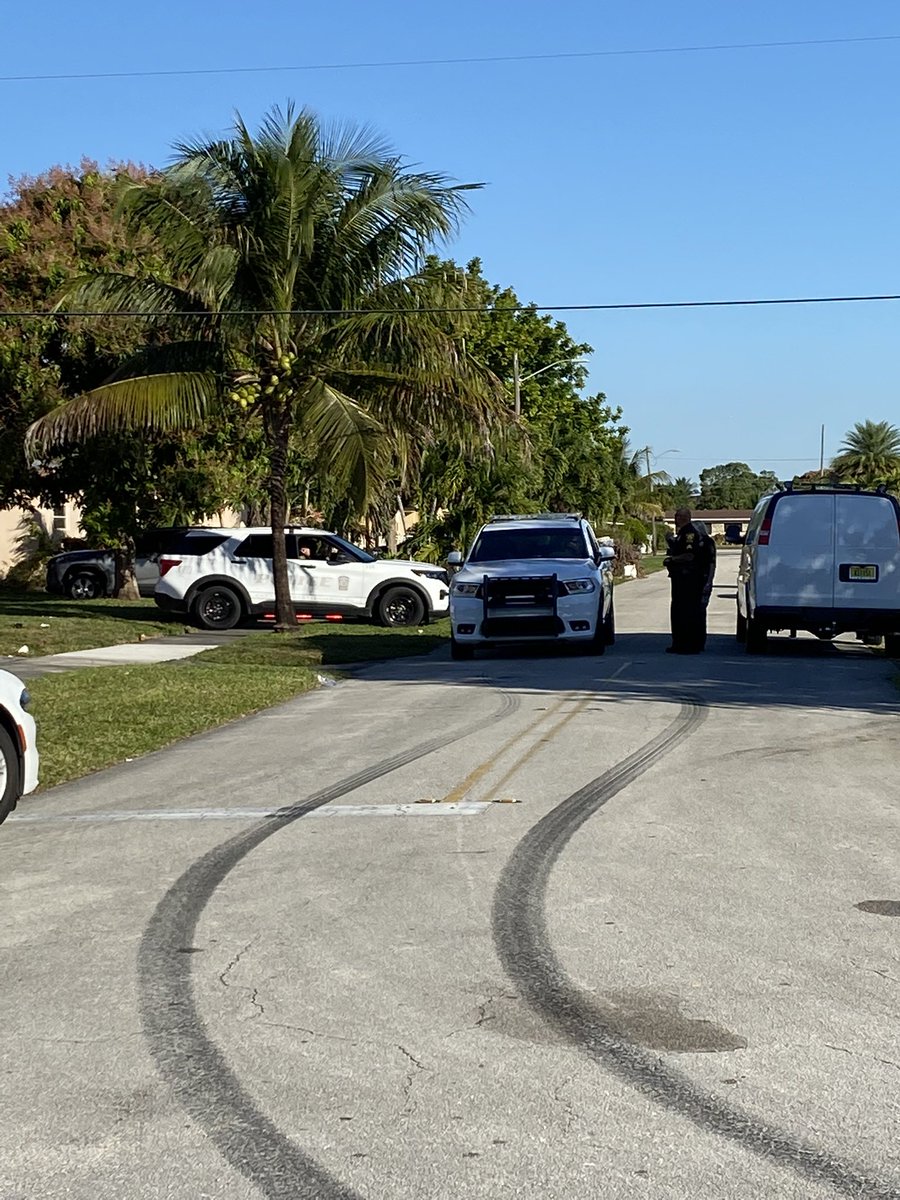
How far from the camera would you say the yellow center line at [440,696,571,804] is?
10148mm

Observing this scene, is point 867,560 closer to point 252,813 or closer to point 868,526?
point 868,526

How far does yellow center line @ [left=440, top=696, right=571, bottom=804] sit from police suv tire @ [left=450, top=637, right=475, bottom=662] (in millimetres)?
5492

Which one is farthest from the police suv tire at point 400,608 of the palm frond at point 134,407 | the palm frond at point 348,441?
the palm frond at point 134,407

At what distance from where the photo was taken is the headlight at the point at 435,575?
27047mm

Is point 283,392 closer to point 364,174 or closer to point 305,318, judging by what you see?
point 305,318

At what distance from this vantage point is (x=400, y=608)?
89.0ft

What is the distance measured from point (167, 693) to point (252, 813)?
22.8ft

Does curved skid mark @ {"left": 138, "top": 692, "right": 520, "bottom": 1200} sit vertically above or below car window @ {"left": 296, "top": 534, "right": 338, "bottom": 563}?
below

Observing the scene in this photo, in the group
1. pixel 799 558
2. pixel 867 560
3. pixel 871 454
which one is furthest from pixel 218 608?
pixel 871 454

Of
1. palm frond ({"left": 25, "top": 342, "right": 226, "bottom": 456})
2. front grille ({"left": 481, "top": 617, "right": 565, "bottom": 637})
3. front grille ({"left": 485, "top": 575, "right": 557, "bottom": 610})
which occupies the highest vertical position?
palm frond ({"left": 25, "top": 342, "right": 226, "bottom": 456})

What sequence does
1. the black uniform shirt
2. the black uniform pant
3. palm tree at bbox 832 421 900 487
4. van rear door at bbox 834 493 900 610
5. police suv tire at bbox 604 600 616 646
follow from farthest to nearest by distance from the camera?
palm tree at bbox 832 421 900 487
police suv tire at bbox 604 600 616 646
the black uniform pant
the black uniform shirt
van rear door at bbox 834 493 900 610

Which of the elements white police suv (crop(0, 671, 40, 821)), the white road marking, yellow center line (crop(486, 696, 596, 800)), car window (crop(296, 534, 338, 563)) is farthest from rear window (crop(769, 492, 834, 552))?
white police suv (crop(0, 671, 40, 821))

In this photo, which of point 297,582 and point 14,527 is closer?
point 297,582

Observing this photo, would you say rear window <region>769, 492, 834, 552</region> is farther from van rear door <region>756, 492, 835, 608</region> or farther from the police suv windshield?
the police suv windshield
